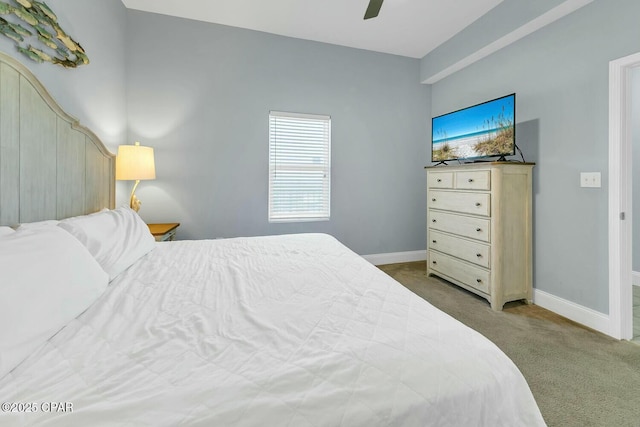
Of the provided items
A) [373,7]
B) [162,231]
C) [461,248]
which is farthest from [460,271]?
[162,231]

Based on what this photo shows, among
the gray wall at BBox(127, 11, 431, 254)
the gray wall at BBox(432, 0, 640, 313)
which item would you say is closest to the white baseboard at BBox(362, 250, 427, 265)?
the gray wall at BBox(127, 11, 431, 254)

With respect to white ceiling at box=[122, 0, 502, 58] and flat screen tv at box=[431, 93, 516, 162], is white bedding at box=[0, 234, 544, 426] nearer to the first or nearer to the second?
flat screen tv at box=[431, 93, 516, 162]

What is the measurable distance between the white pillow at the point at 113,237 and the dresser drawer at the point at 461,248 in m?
2.78

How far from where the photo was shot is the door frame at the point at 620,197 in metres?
2.03

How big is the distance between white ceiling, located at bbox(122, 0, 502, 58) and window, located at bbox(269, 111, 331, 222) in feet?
3.12

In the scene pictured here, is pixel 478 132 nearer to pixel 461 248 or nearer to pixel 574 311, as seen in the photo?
pixel 461 248

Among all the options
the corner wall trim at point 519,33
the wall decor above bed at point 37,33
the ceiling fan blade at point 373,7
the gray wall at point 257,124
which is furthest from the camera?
the gray wall at point 257,124

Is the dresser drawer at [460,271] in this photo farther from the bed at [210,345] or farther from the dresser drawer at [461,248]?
the bed at [210,345]

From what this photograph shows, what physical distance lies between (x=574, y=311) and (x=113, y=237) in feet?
11.2

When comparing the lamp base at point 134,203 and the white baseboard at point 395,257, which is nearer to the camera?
the lamp base at point 134,203

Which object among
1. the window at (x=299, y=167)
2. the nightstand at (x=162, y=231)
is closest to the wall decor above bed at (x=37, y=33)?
the nightstand at (x=162, y=231)

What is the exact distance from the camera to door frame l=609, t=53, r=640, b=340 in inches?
79.9

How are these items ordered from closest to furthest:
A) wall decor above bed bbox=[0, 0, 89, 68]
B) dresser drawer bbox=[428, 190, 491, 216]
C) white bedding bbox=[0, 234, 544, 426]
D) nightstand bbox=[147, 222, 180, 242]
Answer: white bedding bbox=[0, 234, 544, 426] → wall decor above bed bbox=[0, 0, 89, 68] → nightstand bbox=[147, 222, 180, 242] → dresser drawer bbox=[428, 190, 491, 216]

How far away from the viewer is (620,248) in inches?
81.0
